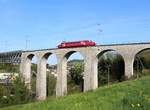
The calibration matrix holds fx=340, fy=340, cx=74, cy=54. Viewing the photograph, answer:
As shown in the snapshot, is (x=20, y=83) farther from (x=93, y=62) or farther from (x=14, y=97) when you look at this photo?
(x=93, y=62)

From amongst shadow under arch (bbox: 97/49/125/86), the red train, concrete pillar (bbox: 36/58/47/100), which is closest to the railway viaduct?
concrete pillar (bbox: 36/58/47/100)

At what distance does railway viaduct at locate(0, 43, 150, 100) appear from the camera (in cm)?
3841

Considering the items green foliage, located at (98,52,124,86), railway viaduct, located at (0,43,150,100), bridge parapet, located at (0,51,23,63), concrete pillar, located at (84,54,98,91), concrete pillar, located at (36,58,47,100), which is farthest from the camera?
bridge parapet, located at (0,51,23,63)

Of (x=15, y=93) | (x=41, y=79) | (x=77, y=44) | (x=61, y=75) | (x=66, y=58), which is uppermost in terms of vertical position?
(x=77, y=44)

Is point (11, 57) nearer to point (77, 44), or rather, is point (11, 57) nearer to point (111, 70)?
point (111, 70)

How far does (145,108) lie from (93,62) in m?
38.9

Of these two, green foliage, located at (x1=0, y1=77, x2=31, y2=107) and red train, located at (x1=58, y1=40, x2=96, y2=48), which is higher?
red train, located at (x1=58, y1=40, x2=96, y2=48)

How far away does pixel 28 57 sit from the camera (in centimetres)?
5941

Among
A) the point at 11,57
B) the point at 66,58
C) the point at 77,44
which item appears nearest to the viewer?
the point at 77,44

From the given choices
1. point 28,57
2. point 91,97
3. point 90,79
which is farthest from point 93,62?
point 91,97

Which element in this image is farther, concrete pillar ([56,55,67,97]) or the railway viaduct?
concrete pillar ([56,55,67,97])

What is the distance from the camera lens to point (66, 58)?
49.7 m

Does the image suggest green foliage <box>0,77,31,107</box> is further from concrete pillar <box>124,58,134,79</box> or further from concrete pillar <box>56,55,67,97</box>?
concrete pillar <box>124,58,134,79</box>

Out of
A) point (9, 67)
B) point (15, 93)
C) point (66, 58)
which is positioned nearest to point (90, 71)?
point (66, 58)
